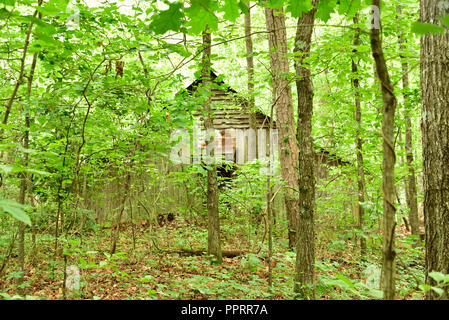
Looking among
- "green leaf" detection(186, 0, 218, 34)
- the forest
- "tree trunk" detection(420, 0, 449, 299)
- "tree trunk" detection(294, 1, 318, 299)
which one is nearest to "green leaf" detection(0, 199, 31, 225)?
the forest

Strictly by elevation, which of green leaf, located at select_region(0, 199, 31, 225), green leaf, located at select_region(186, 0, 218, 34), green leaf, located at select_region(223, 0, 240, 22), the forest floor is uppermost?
green leaf, located at select_region(223, 0, 240, 22)

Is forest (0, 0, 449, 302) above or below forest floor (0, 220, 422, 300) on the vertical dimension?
above

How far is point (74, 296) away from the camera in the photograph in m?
3.86

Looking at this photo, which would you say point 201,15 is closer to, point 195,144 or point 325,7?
point 325,7

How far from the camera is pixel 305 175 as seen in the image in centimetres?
354

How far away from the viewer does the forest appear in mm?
2018

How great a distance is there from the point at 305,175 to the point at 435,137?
1.37 meters

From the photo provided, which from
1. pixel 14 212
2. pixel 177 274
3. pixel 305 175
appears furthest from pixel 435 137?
pixel 177 274

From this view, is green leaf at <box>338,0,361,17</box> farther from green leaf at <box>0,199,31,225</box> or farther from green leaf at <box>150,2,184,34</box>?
green leaf at <box>0,199,31,225</box>

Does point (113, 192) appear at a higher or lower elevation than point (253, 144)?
lower

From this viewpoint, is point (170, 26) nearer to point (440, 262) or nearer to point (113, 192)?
point (440, 262)

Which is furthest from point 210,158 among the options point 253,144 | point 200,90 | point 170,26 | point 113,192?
point 253,144

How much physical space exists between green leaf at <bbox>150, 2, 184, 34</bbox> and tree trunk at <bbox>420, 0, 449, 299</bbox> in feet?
8.05
